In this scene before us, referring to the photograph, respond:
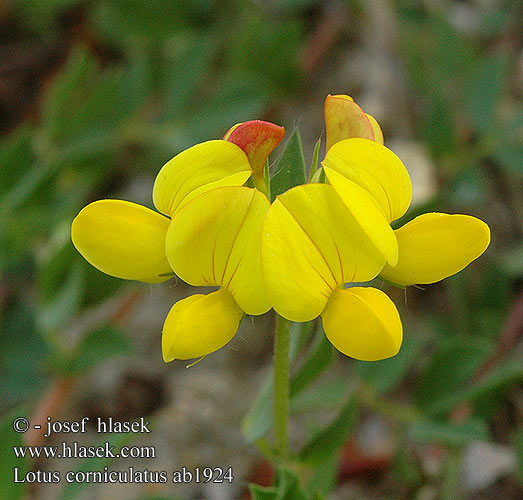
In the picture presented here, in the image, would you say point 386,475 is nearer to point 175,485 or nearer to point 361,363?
point 361,363

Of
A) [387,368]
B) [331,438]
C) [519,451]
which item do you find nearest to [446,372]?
[387,368]

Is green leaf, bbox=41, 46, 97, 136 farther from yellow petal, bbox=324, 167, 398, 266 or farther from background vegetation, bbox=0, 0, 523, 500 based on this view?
yellow petal, bbox=324, 167, 398, 266

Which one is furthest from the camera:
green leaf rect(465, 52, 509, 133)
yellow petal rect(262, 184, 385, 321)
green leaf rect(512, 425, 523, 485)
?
green leaf rect(465, 52, 509, 133)

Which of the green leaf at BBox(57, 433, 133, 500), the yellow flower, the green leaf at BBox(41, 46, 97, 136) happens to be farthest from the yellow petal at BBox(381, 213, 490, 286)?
the green leaf at BBox(41, 46, 97, 136)

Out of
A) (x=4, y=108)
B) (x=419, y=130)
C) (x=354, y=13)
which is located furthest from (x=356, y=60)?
(x=4, y=108)

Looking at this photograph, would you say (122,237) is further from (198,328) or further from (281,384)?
(281,384)

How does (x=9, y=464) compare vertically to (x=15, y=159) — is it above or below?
below
